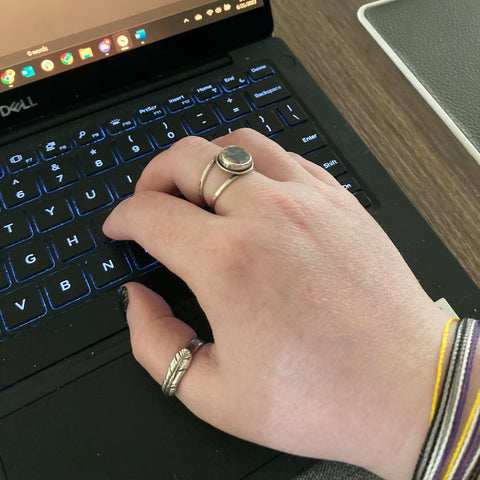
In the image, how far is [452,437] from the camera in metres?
0.32

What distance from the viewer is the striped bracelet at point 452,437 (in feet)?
1.06

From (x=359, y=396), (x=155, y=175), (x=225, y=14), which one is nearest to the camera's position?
(x=359, y=396)

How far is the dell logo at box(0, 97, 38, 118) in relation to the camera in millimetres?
507

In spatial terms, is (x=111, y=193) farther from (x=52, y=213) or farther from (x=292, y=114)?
(x=292, y=114)

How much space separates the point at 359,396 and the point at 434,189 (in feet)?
1.01

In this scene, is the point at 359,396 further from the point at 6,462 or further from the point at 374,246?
the point at 6,462

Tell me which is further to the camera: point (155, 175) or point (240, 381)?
point (155, 175)

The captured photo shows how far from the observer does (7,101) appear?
1.65ft

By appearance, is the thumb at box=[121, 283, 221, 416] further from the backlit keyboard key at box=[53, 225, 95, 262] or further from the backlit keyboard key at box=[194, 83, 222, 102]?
the backlit keyboard key at box=[194, 83, 222, 102]

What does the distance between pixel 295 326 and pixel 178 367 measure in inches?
4.0

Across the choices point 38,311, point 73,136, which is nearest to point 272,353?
point 38,311

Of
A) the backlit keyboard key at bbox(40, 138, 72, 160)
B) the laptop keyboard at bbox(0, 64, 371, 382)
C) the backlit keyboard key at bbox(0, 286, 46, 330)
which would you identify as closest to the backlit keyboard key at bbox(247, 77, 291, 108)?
the laptop keyboard at bbox(0, 64, 371, 382)

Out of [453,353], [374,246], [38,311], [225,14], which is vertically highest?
[225,14]

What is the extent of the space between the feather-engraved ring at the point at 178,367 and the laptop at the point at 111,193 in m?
0.04
